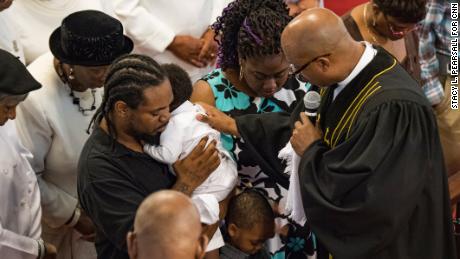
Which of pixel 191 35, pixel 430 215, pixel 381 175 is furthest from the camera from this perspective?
pixel 191 35

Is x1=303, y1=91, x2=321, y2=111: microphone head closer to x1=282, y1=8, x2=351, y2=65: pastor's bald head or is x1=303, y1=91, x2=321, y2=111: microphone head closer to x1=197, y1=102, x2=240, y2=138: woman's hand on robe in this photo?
x1=282, y1=8, x2=351, y2=65: pastor's bald head

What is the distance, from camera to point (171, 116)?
3500 mm

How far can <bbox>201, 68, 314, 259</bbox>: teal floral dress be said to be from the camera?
3857 millimetres

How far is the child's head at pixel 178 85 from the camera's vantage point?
11.5 feet

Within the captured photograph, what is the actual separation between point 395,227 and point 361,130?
0.39 metres

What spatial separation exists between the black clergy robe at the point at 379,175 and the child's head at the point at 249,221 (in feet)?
1.95

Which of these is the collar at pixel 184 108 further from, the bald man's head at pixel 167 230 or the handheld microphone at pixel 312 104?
the bald man's head at pixel 167 230

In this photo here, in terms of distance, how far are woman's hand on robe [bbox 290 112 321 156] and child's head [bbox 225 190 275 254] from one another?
61 centimetres

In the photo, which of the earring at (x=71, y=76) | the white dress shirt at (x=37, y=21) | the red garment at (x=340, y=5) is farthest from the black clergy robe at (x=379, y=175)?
the red garment at (x=340, y=5)

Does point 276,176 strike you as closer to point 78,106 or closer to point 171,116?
point 171,116

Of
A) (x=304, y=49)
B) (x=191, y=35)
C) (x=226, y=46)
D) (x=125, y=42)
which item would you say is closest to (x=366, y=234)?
(x=304, y=49)

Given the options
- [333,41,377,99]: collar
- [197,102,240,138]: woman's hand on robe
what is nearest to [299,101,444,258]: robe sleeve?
[333,41,377,99]: collar

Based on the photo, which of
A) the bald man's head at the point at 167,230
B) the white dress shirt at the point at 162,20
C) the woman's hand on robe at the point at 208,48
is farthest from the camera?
the woman's hand on robe at the point at 208,48

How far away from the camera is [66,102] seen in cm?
399
